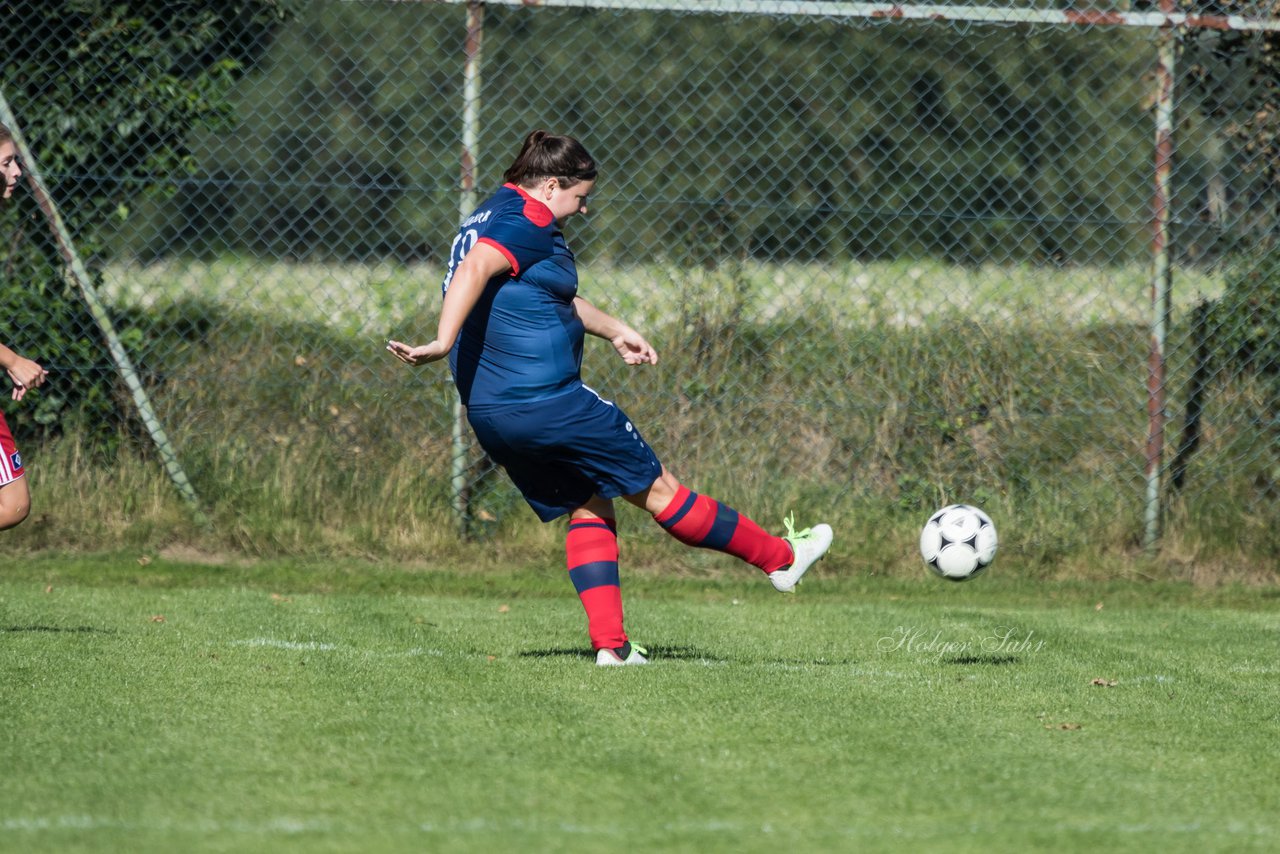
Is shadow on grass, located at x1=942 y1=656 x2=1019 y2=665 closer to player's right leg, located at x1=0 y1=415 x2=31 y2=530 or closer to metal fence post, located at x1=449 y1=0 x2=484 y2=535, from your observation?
metal fence post, located at x1=449 y1=0 x2=484 y2=535

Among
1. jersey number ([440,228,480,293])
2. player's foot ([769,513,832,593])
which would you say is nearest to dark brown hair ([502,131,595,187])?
jersey number ([440,228,480,293])

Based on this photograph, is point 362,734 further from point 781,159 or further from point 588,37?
point 588,37

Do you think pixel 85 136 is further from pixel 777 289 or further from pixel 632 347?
pixel 632 347

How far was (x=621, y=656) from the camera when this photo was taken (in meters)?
5.21

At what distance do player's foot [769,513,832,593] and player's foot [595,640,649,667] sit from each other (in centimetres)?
56

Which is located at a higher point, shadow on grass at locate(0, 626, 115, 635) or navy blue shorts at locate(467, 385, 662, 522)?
navy blue shorts at locate(467, 385, 662, 522)

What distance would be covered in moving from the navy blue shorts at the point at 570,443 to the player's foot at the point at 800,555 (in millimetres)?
619

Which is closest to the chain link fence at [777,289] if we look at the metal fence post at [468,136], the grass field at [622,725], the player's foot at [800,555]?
the metal fence post at [468,136]

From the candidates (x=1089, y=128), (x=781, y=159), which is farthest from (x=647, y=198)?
(x=1089, y=128)

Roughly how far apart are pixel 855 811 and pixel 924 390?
520 cm

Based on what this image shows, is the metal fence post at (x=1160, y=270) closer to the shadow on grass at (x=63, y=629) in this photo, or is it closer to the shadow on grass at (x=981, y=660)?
the shadow on grass at (x=981, y=660)

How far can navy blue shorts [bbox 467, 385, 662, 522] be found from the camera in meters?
4.96

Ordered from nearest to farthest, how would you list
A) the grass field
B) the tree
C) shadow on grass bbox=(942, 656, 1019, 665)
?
the grass field < shadow on grass bbox=(942, 656, 1019, 665) < the tree

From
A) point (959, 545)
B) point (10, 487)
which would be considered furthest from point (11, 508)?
point (959, 545)
